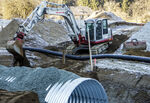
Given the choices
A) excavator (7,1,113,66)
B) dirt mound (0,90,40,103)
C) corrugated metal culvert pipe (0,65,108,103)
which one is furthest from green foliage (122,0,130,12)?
dirt mound (0,90,40,103)

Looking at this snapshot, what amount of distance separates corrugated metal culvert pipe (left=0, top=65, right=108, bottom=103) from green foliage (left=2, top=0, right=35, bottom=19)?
85.1 feet

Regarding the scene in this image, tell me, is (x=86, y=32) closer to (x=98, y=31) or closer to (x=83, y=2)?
(x=98, y=31)

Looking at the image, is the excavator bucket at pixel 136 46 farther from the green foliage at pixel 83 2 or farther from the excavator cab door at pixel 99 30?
the green foliage at pixel 83 2

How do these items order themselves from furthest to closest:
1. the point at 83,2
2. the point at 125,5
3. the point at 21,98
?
1. the point at 83,2
2. the point at 125,5
3. the point at 21,98

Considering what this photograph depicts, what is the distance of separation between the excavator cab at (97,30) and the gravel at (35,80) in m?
8.16

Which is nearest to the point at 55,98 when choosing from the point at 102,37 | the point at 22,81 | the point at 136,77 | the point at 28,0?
the point at 22,81

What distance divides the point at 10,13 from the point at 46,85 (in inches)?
1151

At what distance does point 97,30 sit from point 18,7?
20.4 meters

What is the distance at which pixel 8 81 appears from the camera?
19.4 feet

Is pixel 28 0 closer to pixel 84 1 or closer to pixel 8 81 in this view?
pixel 8 81

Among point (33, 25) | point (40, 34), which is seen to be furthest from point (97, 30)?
point (40, 34)

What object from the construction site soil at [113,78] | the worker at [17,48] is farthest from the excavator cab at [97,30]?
the worker at [17,48]

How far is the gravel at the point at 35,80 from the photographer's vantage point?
5.08 m

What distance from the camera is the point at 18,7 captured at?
1179 inches
